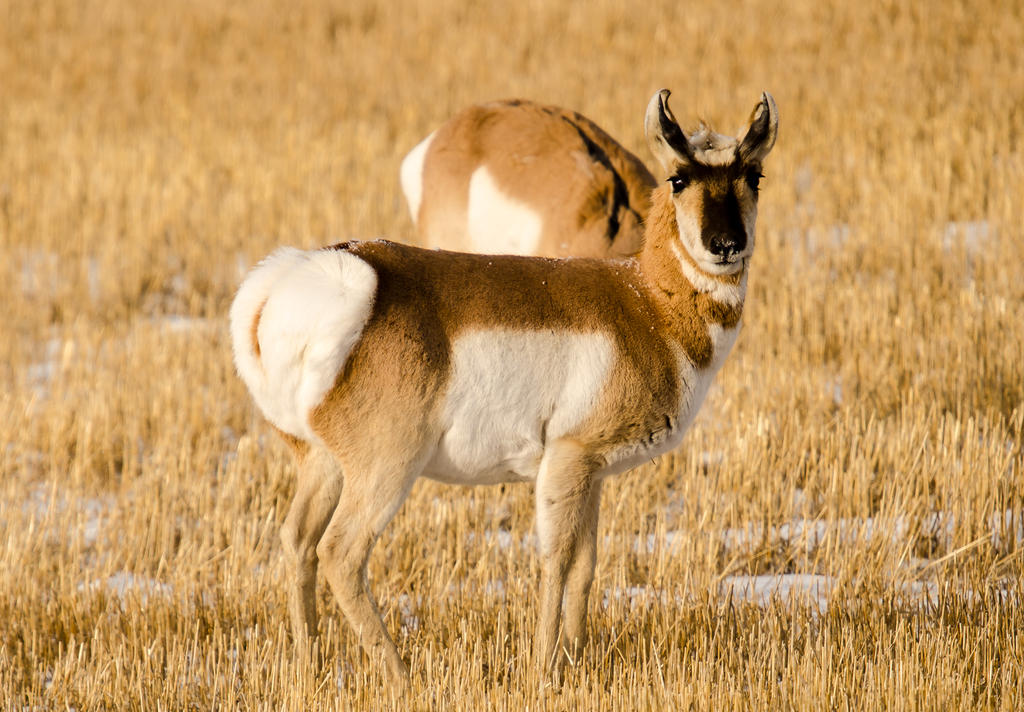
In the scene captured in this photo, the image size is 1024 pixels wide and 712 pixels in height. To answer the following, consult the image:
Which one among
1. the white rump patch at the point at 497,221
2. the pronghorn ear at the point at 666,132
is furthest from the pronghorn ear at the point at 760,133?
the white rump patch at the point at 497,221

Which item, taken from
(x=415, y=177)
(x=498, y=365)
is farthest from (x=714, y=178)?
(x=415, y=177)

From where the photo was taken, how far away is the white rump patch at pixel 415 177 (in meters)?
7.55

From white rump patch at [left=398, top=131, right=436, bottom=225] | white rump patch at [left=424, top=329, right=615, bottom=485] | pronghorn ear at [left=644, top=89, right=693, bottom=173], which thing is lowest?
white rump patch at [left=424, top=329, right=615, bottom=485]

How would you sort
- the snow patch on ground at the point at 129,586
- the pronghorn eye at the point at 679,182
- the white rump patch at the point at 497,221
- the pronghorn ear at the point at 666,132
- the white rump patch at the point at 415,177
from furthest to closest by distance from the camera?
the white rump patch at the point at 415,177
the white rump patch at the point at 497,221
the snow patch on ground at the point at 129,586
the pronghorn eye at the point at 679,182
the pronghorn ear at the point at 666,132

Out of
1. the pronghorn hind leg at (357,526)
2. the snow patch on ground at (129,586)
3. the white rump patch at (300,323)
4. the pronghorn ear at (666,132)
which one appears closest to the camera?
the white rump patch at (300,323)

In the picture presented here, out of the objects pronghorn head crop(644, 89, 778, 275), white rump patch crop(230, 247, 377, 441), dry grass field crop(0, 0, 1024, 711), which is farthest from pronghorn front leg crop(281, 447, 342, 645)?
pronghorn head crop(644, 89, 778, 275)

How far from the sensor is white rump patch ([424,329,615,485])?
3795mm

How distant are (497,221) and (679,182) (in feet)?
9.95

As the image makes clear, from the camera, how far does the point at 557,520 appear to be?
154 inches

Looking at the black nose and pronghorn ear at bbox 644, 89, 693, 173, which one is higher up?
pronghorn ear at bbox 644, 89, 693, 173

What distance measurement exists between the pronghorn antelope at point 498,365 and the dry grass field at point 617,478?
18.3 inches

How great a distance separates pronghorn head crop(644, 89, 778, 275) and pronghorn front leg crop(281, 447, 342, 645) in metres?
1.54

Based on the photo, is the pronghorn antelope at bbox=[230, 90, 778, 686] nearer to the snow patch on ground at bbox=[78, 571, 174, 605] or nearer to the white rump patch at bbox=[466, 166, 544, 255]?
the snow patch on ground at bbox=[78, 571, 174, 605]

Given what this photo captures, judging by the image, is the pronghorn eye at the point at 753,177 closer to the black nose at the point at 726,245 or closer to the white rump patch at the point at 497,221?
the black nose at the point at 726,245
